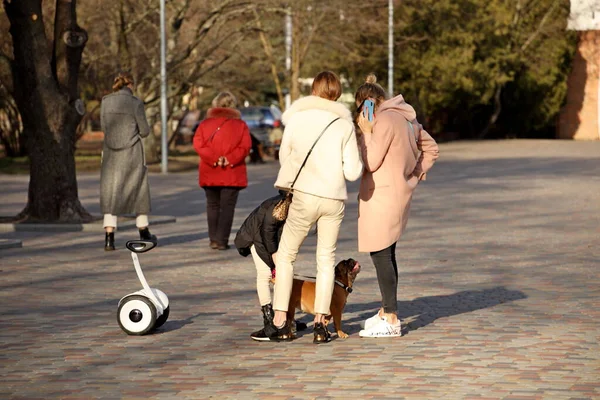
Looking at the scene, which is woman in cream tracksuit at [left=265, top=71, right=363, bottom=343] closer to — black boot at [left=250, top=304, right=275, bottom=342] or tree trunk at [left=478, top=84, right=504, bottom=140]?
black boot at [left=250, top=304, right=275, bottom=342]

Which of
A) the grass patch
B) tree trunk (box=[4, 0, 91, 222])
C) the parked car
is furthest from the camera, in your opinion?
the parked car

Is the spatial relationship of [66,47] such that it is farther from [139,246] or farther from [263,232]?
[263,232]

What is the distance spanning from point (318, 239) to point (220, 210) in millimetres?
5872

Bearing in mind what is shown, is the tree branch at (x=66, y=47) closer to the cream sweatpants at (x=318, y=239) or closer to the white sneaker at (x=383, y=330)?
the cream sweatpants at (x=318, y=239)

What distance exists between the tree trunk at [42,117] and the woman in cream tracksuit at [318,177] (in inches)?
366

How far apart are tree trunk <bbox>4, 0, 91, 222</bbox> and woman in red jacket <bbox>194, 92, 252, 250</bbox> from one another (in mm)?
3718

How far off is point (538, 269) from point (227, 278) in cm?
294

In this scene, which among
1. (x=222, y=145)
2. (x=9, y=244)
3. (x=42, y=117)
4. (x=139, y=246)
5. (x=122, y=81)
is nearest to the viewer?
(x=139, y=246)

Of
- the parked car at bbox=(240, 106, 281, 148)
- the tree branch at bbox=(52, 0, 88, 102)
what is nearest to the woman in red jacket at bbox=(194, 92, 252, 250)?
the tree branch at bbox=(52, 0, 88, 102)

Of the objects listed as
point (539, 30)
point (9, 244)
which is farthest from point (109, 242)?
point (539, 30)

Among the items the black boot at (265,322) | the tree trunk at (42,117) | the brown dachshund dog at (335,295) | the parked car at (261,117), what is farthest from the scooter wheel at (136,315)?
the parked car at (261,117)

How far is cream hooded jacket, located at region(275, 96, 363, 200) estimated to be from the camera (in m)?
8.37

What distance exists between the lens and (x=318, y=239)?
27.8ft

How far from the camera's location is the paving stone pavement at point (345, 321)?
23.3ft
